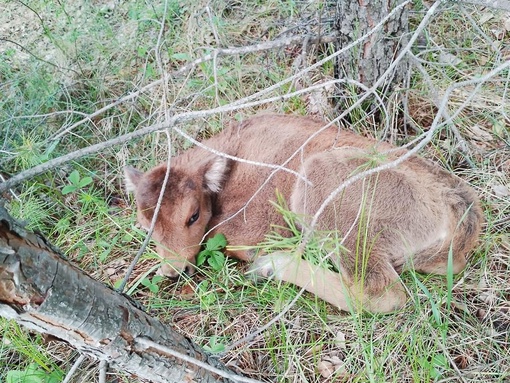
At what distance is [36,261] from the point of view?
5.68 feet

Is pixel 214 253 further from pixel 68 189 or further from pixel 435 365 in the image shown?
pixel 435 365

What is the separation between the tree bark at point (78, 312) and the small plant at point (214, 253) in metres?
1.27

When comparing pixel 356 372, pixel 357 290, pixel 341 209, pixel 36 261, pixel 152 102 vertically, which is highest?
pixel 36 261

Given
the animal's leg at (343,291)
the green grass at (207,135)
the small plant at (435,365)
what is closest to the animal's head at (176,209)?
the green grass at (207,135)

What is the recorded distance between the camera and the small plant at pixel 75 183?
4.23 m

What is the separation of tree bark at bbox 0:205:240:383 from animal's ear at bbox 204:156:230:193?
1620 mm

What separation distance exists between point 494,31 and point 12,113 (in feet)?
14.2

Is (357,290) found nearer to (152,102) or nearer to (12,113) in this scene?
(152,102)

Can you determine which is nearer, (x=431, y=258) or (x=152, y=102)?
(x=431, y=258)

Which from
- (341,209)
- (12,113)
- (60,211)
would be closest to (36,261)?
(341,209)

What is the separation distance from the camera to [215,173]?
12.6 feet

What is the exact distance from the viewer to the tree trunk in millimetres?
3855

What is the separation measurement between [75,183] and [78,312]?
255cm

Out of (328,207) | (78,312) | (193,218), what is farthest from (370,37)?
(78,312)
